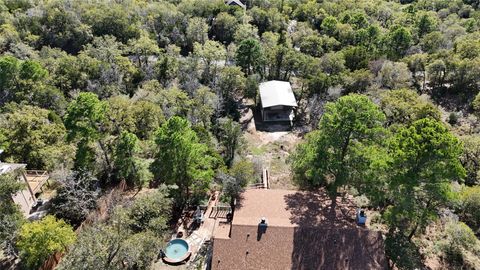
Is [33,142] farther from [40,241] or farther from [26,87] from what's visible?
[40,241]

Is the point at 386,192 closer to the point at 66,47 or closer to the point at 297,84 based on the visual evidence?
the point at 297,84

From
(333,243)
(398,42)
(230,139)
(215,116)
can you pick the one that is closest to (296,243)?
(333,243)

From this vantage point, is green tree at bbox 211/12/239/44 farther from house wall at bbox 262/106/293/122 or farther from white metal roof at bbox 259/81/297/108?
house wall at bbox 262/106/293/122

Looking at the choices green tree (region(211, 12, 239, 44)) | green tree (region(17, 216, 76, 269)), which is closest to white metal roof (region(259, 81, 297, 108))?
green tree (region(211, 12, 239, 44))

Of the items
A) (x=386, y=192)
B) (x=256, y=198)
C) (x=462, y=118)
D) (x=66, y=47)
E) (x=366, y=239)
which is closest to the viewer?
(x=366, y=239)

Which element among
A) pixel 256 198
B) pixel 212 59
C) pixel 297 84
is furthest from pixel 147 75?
pixel 256 198

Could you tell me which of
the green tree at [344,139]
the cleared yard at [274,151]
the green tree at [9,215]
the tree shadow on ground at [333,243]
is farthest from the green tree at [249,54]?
the green tree at [9,215]
